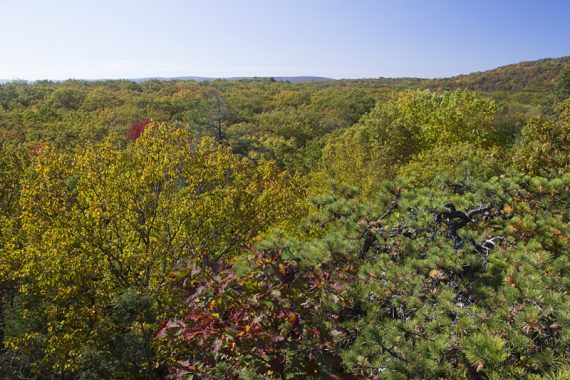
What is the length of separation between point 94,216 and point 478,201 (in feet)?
29.5

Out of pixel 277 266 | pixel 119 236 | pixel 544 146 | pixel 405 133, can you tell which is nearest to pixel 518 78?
pixel 405 133

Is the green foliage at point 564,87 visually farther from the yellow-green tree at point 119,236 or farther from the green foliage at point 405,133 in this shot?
the yellow-green tree at point 119,236

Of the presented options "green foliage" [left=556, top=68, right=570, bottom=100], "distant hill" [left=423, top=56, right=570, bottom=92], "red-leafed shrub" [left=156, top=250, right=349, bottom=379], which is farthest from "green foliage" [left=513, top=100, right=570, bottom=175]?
"distant hill" [left=423, top=56, right=570, bottom=92]

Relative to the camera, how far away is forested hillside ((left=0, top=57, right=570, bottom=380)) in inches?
171

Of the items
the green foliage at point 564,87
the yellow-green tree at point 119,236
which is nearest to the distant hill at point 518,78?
the green foliage at point 564,87

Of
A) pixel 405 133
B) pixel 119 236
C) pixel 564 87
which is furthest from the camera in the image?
pixel 564 87

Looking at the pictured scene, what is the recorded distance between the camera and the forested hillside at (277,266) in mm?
4344

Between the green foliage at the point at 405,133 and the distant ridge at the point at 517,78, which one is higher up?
the distant ridge at the point at 517,78

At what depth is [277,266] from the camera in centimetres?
513

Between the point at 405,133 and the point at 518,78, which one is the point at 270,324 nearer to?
the point at 405,133

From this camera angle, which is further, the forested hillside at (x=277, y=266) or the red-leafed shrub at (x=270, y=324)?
the red-leafed shrub at (x=270, y=324)

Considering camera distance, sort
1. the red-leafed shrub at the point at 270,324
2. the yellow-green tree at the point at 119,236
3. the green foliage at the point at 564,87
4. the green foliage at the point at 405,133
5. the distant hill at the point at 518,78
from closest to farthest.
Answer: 1. the red-leafed shrub at the point at 270,324
2. the yellow-green tree at the point at 119,236
3. the green foliage at the point at 405,133
4. the green foliage at the point at 564,87
5. the distant hill at the point at 518,78

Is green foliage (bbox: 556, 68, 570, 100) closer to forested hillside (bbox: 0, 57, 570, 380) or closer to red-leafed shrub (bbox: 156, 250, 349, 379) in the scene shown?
forested hillside (bbox: 0, 57, 570, 380)

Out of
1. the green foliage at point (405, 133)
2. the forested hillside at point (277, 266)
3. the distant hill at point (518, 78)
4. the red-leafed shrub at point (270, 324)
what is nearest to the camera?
the forested hillside at point (277, 266)
